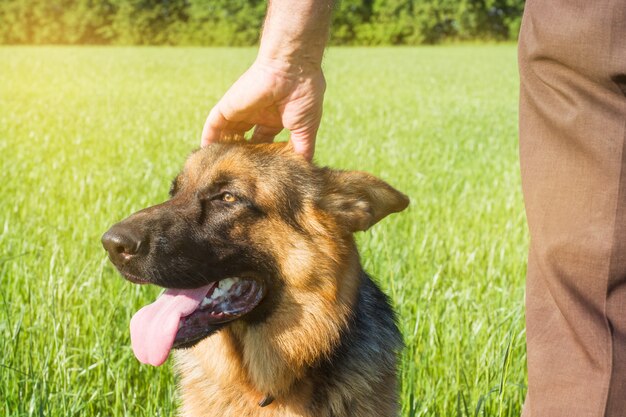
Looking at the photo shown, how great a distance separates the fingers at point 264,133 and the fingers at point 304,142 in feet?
0.73

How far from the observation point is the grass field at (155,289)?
3129mm

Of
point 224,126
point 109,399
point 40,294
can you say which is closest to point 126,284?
point 40,294

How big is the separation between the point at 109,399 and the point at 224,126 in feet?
4.19

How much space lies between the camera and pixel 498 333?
11.7 ft

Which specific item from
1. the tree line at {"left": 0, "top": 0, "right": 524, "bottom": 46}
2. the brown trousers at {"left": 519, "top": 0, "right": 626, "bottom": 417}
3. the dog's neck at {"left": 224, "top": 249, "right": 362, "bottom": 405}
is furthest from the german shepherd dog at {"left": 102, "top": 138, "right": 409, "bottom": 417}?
the tree line at {"left": 0, "top": 0, "right": 524, "bottom": 46}

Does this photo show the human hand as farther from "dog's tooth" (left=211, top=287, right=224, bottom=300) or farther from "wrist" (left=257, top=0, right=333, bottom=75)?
"dog's tooth" (left=211, top=287, right=224, bottom=300)

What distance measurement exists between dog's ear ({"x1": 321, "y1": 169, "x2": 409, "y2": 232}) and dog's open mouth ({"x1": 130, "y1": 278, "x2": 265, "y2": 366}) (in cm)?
43

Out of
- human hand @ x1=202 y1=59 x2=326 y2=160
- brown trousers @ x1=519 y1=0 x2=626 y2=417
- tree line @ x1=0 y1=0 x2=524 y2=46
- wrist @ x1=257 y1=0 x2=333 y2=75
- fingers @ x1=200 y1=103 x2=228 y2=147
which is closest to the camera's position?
brown trousers @ x1=519 y1=0 x2=626 y2=417

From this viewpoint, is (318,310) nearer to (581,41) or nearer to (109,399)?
(109,399)

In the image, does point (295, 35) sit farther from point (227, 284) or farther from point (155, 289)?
point (155, 289)

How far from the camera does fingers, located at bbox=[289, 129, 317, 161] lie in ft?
9.46

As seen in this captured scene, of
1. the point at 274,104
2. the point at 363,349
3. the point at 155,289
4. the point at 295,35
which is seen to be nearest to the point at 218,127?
the point at 274,104

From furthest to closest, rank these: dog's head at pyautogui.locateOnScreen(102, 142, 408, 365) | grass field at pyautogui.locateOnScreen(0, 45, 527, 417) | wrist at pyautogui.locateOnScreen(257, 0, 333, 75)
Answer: grass field at pyautogui.locateOnScreen(0, 45, 527, 417)
dog's head at pyautogui.locateOnScreen(102, 142, 408, 365)
wrist at pyautogui.locateOnScreen(257, 0, 333, 75)

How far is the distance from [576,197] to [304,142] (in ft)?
4.55
